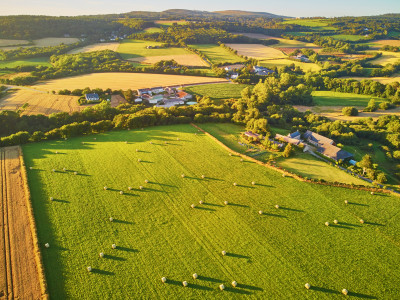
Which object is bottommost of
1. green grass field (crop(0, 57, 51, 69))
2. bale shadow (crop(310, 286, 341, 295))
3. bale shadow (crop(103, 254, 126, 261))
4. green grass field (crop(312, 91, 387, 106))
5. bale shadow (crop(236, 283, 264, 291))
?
bale shadow (crop(310, 286, 341, 295))

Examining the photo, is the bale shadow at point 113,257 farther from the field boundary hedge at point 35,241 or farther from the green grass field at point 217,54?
the green grass field at point 217,54

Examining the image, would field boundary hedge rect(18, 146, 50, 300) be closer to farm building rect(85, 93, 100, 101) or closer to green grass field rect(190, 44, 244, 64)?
farm building rect(85, 93, 100, 101)

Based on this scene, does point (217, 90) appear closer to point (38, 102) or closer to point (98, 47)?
point (38, 102)

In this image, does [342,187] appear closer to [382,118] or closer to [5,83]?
[382,118]

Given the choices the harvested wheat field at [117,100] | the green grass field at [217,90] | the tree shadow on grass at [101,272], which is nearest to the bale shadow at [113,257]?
the tree shadow on grass at [101,272]

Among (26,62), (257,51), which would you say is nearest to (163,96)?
(26,62)

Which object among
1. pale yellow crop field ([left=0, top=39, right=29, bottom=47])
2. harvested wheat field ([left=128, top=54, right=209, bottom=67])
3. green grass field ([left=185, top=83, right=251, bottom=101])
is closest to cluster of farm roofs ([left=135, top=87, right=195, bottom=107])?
green grass field ([left=185, top=83, right=251, bottom=101])
